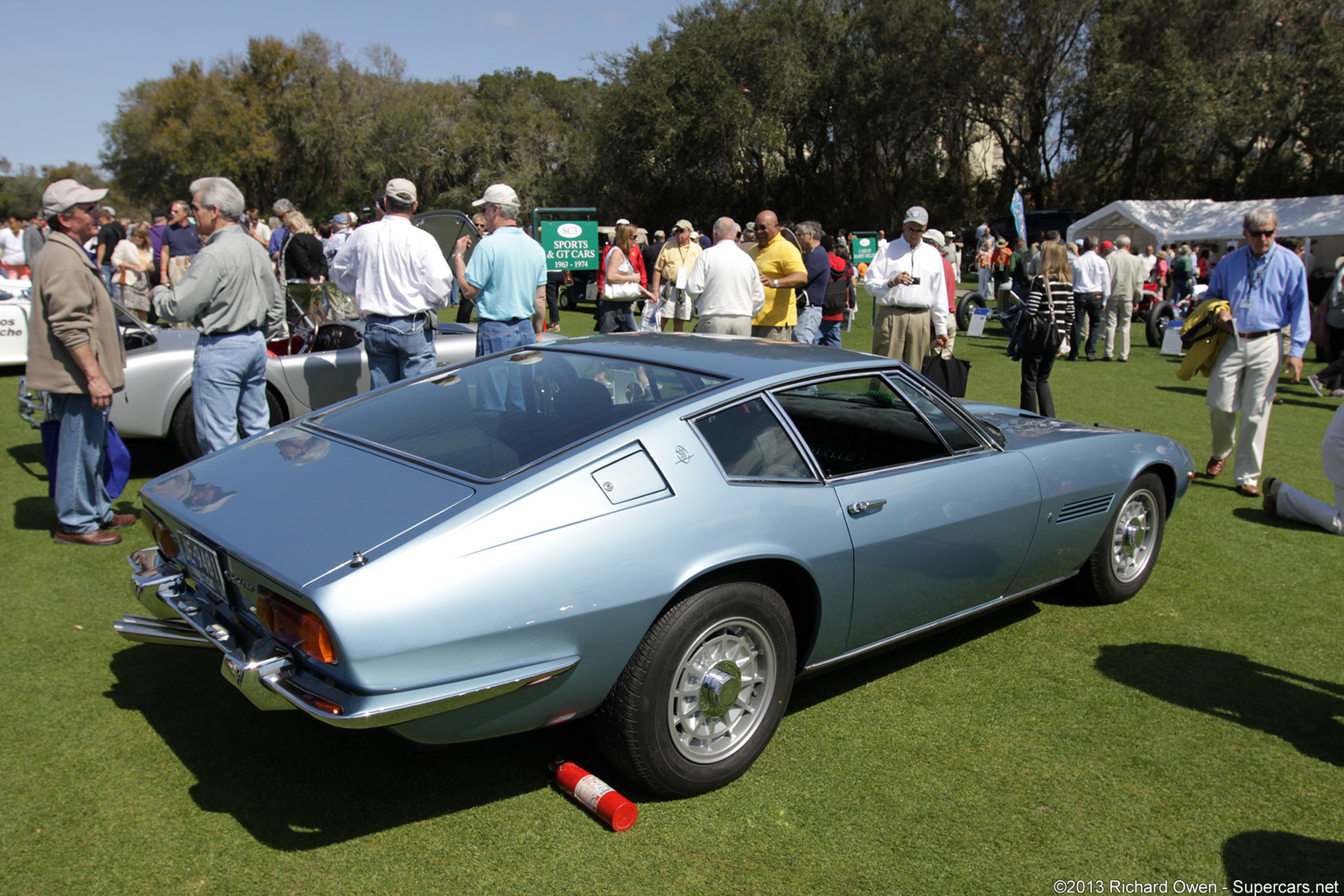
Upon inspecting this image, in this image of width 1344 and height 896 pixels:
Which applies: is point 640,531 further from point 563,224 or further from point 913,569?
point 563,224

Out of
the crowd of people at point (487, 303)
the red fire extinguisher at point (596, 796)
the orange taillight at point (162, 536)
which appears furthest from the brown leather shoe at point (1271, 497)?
the orange taillight at point (162, 536)

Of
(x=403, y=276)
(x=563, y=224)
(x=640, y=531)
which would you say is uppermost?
(x=563, y=224)

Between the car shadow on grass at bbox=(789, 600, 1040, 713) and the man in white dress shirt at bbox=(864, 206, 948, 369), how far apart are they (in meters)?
3.38

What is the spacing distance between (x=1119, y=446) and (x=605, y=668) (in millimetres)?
2915

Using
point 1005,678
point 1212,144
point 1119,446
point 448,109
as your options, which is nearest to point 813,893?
point 1005,678

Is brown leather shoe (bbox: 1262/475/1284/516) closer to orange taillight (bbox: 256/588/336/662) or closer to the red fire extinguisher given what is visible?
the red fire extinguisher

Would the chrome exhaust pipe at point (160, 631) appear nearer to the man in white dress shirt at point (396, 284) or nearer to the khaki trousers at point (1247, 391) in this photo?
the man in white dress shirt at point (396, 284)

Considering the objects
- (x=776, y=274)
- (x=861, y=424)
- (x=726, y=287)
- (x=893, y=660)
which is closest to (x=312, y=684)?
(x=861, y=424)

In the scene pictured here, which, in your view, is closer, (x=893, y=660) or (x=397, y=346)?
(x=893, y=660)

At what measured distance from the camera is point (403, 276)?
576 centimetres

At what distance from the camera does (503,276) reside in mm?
6176

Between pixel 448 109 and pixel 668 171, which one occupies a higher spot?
pixel 448 109

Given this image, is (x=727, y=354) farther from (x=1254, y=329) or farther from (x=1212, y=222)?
(x=1212, y=222)

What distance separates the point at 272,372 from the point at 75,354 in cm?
157
